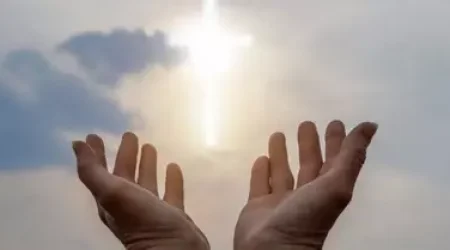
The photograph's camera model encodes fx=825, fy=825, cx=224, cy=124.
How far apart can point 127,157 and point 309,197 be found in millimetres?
355

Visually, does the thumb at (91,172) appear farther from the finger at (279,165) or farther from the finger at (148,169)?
the finger at (279,165)

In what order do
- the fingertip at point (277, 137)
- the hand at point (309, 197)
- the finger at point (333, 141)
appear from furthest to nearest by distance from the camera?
the fingertip at point (277, 137)
the finger at point (333, 141)
the hand at point (309, 197)

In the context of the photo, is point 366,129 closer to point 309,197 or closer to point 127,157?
point 309,197

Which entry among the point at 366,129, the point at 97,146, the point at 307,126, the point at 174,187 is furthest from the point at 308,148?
the point at 97,146

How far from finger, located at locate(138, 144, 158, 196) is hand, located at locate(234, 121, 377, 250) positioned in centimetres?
17

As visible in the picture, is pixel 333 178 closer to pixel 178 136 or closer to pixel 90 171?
pixel 90 171

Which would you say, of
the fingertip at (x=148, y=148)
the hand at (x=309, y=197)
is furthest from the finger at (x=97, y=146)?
the hand at (x=309, y=197)

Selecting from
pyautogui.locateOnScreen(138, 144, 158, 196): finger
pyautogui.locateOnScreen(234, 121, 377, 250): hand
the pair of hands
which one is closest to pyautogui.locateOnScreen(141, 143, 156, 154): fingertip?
pyautogui.locateOnScreen(138, 144, 158, 196): finger

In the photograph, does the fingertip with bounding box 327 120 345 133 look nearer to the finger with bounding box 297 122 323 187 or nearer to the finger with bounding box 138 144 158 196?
the finger with bounding box 297 122 323 187

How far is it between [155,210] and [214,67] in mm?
1052

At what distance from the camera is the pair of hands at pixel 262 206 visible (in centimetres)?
126

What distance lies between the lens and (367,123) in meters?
1.31

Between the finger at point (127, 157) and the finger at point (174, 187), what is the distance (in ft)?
0.25

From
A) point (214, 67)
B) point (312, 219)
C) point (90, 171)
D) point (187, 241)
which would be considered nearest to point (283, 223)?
point (312, 219)
